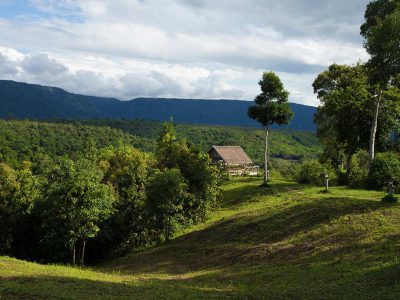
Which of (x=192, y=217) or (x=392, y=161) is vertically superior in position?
(x=392, y=161)

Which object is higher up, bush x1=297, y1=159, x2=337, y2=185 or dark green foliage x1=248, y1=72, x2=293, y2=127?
dark green foliage x1=248, y1=72, x2=293, y2=127

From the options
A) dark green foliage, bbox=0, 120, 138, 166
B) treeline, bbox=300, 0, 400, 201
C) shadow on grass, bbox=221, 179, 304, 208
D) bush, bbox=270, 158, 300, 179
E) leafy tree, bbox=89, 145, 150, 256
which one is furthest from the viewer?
dark green foliage, bbox=0, 120, 138, 166

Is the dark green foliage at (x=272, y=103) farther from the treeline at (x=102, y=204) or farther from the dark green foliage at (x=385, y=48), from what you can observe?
the dark green foliage at (x=385, y=48)

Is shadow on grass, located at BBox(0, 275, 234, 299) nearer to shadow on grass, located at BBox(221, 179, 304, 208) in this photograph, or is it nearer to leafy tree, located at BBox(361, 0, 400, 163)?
leafy tree, located at BBox(361, 0, 400, 163)

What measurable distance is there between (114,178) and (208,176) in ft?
29.0

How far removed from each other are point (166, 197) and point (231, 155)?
1823 inches

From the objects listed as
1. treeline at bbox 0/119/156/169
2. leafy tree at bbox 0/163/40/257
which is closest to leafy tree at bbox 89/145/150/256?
leafy tree at bbox 0/163/40/257

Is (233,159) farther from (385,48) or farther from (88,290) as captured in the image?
(88,290)

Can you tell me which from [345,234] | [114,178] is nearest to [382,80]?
[345,234]

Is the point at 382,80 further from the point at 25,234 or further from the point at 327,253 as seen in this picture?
the point at 25,234

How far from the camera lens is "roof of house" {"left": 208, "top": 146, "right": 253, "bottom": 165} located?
253 feet

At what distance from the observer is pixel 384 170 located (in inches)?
1324

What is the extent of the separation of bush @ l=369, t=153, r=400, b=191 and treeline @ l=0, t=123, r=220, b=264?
45.1 ft

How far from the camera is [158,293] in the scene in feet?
54.6
